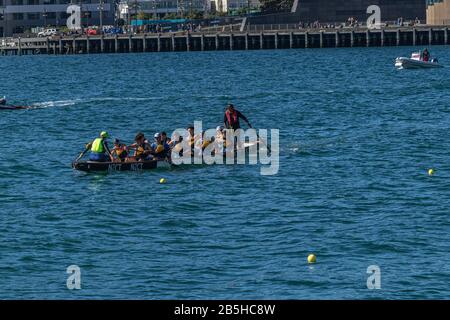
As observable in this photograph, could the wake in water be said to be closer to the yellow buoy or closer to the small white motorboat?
the small white motorboat

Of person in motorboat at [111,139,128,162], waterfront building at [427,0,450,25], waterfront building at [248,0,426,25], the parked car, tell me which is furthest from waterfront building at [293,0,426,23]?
person in motorboat at [111,139,128,162]

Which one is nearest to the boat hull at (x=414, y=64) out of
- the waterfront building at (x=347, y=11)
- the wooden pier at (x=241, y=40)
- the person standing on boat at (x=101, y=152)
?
the wooden pier at (x=241, y=40)

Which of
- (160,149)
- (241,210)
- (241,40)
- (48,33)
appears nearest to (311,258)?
(241,210)

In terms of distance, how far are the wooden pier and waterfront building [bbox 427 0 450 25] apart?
245 inches

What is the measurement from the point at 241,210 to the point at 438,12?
438 ft

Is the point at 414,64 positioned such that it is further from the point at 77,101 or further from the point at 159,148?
the point at 159,148

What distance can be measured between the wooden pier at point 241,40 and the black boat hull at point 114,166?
11849 centimetres

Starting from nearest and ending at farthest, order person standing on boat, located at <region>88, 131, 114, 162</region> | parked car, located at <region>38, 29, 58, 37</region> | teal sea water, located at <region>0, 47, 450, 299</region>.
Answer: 1. teal sea water, located at <region>0, 47, 450, 299</region>
2. person standing on boat, located at <region>88, 131, 114, 162</region>
3. parked car, located at <region>38, 29, 58, 37</region>

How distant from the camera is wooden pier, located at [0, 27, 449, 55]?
152 meters

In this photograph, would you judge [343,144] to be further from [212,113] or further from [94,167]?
[212,113]

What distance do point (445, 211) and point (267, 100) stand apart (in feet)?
144

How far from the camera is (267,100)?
73000mm

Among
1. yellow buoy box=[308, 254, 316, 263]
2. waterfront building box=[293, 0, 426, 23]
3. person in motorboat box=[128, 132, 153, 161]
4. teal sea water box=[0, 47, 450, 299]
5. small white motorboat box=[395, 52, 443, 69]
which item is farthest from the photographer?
waterfront building box=[293, 0, 426, 23]

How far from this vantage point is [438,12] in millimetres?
157625
